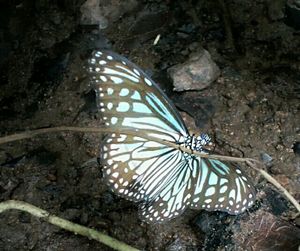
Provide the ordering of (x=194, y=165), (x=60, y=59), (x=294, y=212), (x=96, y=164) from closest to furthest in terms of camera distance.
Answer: (x=194, y=165)
(x=294, y=212)
(x=96, y=164)
(x=60, y=59)

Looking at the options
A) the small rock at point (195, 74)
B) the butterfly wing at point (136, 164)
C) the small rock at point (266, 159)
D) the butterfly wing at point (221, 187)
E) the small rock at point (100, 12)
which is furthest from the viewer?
the small rock at point (100, 12)

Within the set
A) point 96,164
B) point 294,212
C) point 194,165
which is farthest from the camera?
point 96,164

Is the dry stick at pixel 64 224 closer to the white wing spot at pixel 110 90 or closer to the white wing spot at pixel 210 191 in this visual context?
the white wing spot at pixel 210 191

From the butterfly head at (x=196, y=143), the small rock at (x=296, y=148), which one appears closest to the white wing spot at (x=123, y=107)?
the butterfly head at (x=196, y=143)

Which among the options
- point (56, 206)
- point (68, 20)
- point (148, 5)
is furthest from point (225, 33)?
point (56, 206)

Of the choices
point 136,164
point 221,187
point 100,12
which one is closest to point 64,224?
point 136,164

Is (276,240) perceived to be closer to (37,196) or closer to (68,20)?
(37,196)
